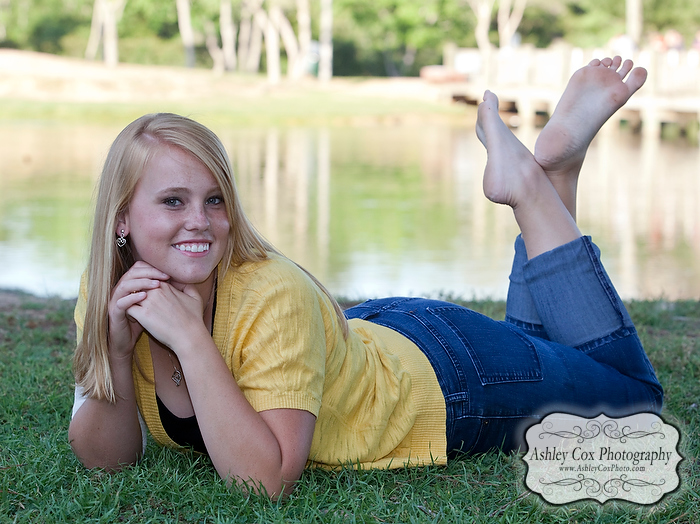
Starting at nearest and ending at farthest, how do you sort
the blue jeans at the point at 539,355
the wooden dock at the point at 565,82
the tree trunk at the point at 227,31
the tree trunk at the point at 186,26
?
the blue jeans at the point at 539,355, the wooden dock at the point at 565,82, the tree trunk at the point at 186,26, the tree trunk at the point at 227,31

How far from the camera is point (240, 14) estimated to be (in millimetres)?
37812

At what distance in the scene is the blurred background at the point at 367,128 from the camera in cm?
685

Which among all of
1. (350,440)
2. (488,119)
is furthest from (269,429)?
(488,119)

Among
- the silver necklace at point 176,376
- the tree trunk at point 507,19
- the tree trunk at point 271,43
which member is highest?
the tree trunk at point 507,19

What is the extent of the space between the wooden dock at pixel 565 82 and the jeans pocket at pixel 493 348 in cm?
1477

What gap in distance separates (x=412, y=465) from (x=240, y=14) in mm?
37638

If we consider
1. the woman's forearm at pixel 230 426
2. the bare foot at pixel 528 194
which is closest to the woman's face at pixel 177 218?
the woman's forearm at pixel 230 426

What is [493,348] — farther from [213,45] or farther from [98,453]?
[213,45]

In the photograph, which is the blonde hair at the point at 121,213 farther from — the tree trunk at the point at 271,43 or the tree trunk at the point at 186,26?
the tree trunk at the point at 186,26

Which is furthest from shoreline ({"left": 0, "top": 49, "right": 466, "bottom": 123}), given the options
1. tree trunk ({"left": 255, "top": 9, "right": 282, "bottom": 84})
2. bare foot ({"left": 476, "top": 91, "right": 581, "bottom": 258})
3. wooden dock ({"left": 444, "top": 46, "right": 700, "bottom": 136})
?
bare foot ({"left": 476, "top": 91, "right": 581, "bottom": 258})

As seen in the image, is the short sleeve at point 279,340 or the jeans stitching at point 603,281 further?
the jeans stitching at point 603,281

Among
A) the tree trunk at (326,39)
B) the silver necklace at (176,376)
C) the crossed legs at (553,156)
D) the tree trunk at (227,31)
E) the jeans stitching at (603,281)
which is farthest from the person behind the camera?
the tree trunk at (227,31)

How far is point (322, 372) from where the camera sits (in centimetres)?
204

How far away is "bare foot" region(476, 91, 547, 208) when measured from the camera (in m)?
2.68
